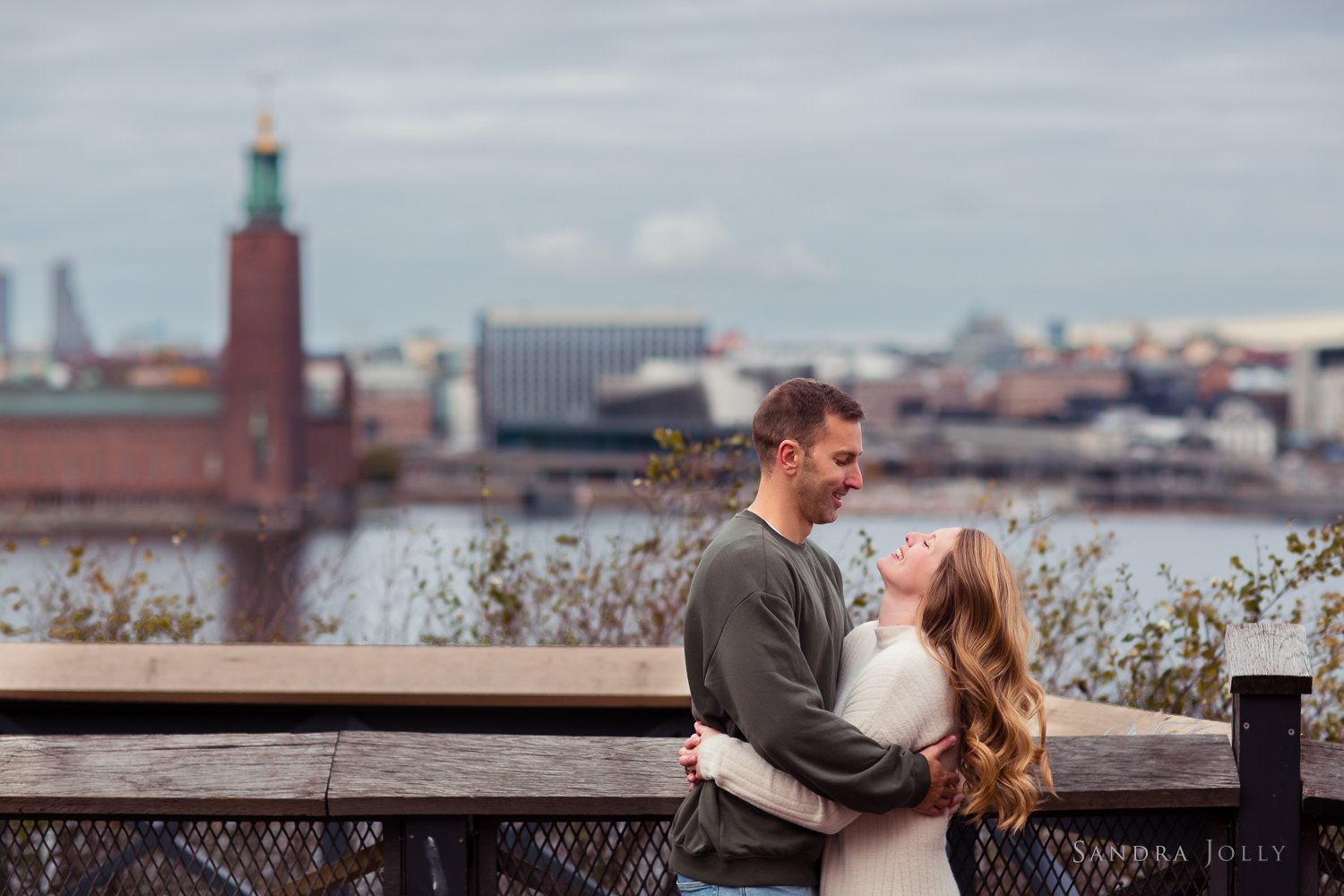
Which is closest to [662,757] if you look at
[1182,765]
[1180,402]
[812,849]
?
[812,849]

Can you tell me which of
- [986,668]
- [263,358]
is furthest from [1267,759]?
[263,358]

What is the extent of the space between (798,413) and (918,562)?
316 millimetres

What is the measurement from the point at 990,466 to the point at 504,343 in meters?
71.3

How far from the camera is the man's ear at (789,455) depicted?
247 centimetres

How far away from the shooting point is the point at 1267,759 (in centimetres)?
264

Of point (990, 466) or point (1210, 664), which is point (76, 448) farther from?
point (1210, 664)

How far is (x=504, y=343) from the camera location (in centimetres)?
17162

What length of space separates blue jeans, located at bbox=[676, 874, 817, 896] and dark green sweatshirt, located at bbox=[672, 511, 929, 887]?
0.03 ft

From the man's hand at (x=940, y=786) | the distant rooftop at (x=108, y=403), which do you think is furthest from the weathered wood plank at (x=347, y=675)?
the distant rooftop at (x=108, y=403)

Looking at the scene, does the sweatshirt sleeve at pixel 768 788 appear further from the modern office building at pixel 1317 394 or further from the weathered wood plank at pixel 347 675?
the modern office building at pixel 1317 394

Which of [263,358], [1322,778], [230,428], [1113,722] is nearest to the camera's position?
[1322,778]

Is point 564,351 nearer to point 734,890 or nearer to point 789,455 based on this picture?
point 789,455

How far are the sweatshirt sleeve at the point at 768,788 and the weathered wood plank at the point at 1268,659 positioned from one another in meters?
0.72

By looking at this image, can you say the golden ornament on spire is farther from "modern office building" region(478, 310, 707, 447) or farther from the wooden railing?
the wooden railing
